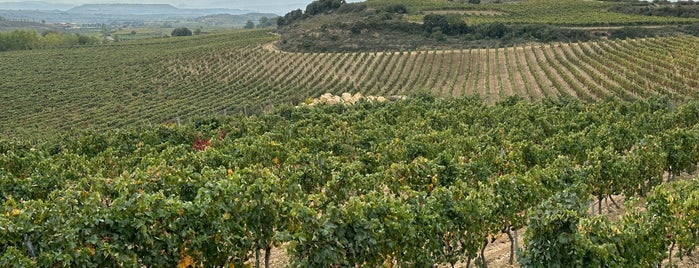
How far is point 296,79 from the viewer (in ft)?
218

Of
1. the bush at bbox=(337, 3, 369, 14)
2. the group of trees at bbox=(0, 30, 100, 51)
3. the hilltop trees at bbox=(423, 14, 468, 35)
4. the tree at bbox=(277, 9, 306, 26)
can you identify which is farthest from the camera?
the tree at bbox=(277, 9, 306, 26)

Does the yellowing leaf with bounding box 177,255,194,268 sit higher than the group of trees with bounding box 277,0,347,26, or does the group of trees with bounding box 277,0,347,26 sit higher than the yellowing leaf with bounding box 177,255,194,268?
the group of trees with bounding box 277,0,347,26

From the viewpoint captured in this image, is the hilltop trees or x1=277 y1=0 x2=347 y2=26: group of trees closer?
the hilltop trees

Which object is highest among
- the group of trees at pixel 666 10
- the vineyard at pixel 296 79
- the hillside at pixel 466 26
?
the group of trees at pixel 666 10

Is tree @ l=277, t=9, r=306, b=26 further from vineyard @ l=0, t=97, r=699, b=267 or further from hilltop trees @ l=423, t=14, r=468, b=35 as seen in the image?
vineyard @ l=0, t=97, r=699, b=267

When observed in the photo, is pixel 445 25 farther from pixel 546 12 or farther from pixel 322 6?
pixel 322 6

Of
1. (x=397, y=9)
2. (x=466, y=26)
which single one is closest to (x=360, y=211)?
(x=466, y=26)

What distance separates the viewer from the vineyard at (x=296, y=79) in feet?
160

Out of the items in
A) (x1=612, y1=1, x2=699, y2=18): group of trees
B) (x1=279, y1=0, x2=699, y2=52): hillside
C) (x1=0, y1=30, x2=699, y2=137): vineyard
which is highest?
(x1=612, y1=1, x2=699, y2=18): group of trees

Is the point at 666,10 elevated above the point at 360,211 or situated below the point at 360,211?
above

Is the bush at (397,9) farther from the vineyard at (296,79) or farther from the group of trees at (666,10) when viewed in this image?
the group of trees at (666,10)

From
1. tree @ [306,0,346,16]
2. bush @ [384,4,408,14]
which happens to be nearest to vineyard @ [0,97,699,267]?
bush @ [384,4,408,14]

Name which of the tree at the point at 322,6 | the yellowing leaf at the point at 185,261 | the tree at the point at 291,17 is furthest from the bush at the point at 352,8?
the yellowing leaf at the point at 185,261

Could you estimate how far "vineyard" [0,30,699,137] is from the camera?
4891 cm
